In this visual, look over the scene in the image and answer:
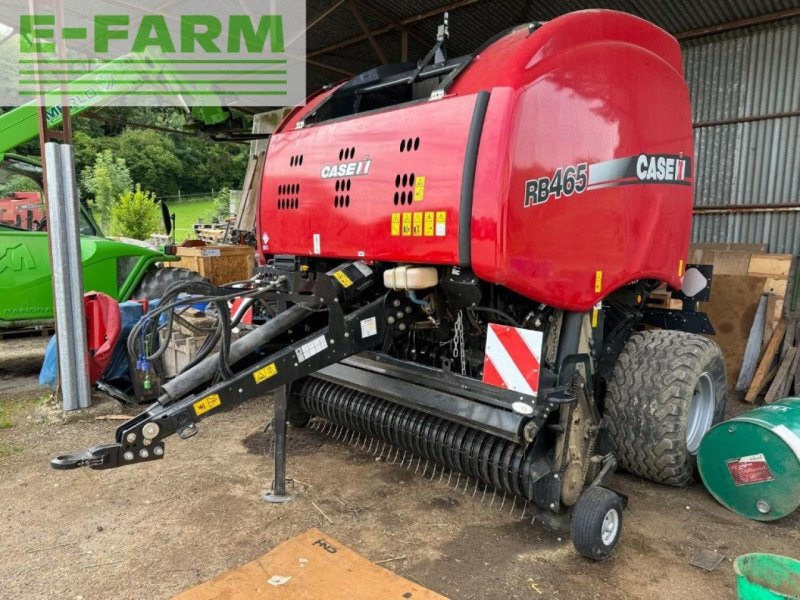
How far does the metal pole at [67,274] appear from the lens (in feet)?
14.0

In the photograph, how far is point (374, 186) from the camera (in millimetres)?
2711

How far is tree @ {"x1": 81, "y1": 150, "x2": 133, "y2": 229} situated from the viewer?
29.3 metres

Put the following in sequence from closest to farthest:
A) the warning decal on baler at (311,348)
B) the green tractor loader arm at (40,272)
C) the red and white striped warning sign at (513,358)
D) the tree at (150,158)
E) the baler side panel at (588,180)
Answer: the baler side panel at (588,180) < the red and white striped warning sign at (513,358) < the warning decal on baler at (311,348) < the green tractor loader arm at (40,272) < the tree at (150,158)

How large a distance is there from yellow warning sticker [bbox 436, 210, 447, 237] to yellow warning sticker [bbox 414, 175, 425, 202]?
13cm

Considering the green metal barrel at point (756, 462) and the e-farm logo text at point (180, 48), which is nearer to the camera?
the green metal barrel at point (756, 462)

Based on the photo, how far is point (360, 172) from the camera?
2783 mm

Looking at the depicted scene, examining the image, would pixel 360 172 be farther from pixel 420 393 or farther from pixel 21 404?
pixel 21 404

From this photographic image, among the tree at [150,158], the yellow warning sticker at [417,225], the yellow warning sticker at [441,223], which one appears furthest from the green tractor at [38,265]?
the tree at [150,158]

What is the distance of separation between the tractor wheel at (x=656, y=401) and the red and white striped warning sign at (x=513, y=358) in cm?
82

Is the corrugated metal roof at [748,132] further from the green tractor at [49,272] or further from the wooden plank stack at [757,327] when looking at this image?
the green tractor at [49,272]

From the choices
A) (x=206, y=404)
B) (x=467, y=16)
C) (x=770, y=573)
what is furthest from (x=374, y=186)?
(x=467, y=16)

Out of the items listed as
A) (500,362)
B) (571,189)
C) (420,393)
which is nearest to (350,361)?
(420,393)

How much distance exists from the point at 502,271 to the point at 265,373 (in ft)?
3.79

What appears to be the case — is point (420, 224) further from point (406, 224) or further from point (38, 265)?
point (38, 265)
